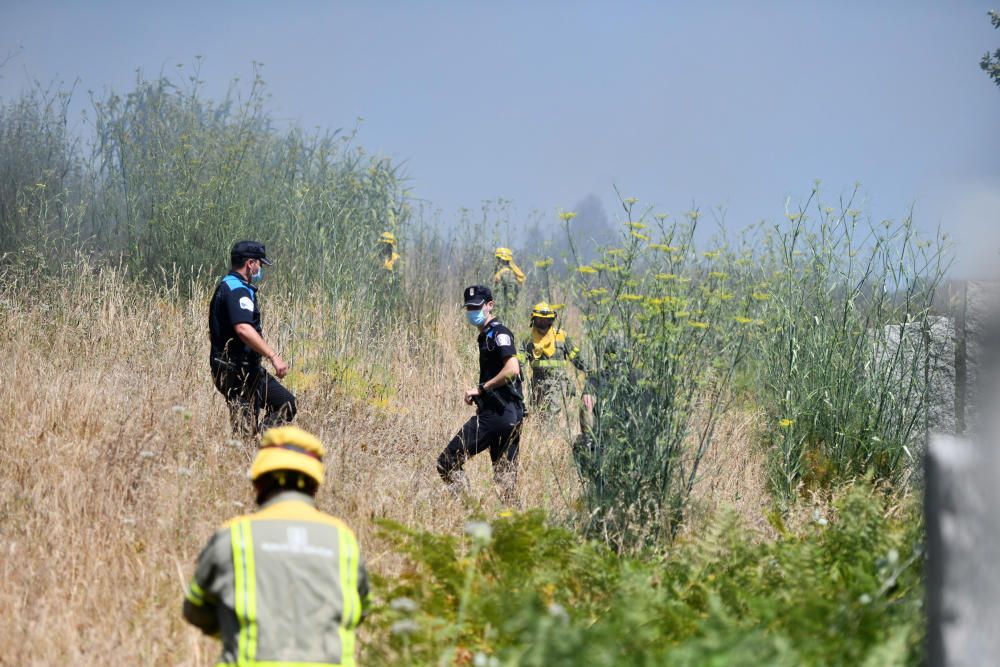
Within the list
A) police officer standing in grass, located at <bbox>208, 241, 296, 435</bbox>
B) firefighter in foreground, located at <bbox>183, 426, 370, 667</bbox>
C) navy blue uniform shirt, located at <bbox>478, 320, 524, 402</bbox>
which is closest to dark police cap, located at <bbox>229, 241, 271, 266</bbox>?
police officer standing in grass, located at <bbox>208, 241, 296, 435</bbox>

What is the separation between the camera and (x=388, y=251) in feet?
42.5

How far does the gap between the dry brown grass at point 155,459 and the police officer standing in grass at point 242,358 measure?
10.8 inches

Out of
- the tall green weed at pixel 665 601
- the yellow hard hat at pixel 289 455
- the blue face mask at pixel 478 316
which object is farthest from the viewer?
the blue face mask at pixel 478 316

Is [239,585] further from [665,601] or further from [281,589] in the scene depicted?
[665,601]

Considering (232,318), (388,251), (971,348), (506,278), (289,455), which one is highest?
(388,251)

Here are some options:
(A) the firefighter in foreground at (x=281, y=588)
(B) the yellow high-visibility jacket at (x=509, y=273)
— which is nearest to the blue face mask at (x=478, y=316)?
(A) the firefighter in foreground at (x=281, y=588)

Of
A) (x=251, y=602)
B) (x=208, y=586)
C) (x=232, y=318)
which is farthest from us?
(x=232, y=318)

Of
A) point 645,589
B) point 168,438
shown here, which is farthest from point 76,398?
point 645,589

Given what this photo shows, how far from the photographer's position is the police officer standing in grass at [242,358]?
23.3 ft

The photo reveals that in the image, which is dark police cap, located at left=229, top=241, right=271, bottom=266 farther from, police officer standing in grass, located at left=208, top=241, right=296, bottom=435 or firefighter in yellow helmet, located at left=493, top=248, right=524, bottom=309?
firefighter in yellow helmet, located at left=493, top=248, right=524, bottom=309

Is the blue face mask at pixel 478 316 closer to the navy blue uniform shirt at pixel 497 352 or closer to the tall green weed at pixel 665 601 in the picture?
the navy blue uniform shirt at pixel 497 352

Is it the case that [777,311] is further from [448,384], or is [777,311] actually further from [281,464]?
[281,464]

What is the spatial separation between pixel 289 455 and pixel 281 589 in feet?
1.29

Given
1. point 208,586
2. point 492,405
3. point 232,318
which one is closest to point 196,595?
point 208,586
